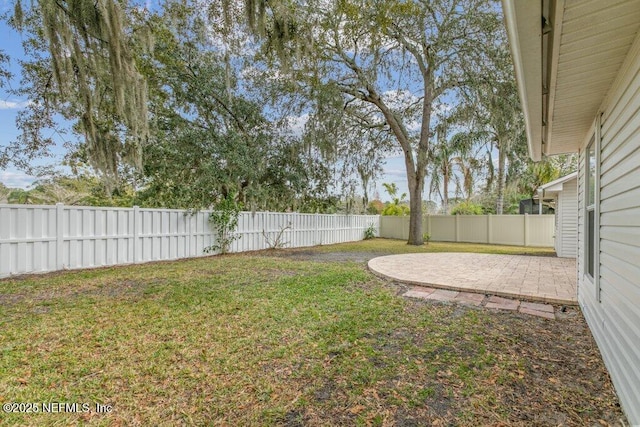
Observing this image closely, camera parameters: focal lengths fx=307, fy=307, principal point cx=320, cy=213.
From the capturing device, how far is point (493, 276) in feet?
17.4

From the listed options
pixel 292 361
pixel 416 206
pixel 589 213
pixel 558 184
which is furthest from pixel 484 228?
pixel 292 361

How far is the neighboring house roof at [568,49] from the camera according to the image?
150 cm

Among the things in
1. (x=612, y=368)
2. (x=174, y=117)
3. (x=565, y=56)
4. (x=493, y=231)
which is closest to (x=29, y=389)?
(x=612, y=368)

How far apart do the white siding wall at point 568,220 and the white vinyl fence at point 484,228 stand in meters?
4.59

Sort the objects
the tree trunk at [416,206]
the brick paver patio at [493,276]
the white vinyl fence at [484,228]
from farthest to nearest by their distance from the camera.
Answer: the white vinyl fence at [484,228] → the tree trunk at [416,206] → the brick paver patio at [493,276]

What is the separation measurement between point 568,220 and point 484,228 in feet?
19.4

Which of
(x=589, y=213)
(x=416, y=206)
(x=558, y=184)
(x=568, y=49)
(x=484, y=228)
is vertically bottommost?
(x=484, y=228)

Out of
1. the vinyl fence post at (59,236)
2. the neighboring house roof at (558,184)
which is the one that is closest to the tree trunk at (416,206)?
the neighboring house roof at (558,184)

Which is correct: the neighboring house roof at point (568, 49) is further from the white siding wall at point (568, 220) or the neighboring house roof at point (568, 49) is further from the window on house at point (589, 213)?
the white siding wall at point (568, 220)

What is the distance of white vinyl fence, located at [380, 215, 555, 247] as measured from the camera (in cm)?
1238

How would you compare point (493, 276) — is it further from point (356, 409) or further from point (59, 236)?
point (59, 236)

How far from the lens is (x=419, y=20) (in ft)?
29.8

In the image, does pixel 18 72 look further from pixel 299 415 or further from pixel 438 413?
pixel 438 413

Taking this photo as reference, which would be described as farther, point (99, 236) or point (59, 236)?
point (99, 236)
